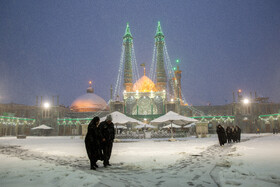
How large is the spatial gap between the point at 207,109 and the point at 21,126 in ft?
113

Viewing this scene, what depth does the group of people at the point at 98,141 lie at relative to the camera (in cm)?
518

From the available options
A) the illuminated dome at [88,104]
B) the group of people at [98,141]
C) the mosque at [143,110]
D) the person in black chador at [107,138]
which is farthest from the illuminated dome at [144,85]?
the group of people at [98,141]

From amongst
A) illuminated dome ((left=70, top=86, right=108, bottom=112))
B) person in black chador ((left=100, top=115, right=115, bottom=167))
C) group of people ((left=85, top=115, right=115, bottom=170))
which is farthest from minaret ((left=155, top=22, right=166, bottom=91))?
group of people ((left=85, top=115, right=115, bottom=170))

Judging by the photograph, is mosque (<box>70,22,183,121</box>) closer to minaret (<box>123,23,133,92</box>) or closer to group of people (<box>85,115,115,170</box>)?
minaret (<box>123,23,133,92</box>)

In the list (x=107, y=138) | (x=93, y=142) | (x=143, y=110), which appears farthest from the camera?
(x=143, y=110)

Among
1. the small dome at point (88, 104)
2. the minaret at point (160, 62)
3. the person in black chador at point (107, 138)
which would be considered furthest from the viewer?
the small dome at point (88, 104)

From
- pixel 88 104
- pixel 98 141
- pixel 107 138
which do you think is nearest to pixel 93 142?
pixel 98 141

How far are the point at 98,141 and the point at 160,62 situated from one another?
3845cm

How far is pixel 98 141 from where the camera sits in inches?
211

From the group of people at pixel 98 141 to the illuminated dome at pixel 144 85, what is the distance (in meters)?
35.6

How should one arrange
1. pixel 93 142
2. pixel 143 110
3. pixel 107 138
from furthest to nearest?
1. pixel 143 110
2. pixel 107 138
3. pixel 93 142

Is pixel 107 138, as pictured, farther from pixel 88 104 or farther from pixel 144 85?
pixel 88 104

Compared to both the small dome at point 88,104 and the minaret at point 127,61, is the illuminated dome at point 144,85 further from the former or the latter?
the small dome at point 88,104

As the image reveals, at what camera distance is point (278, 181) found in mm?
3459
